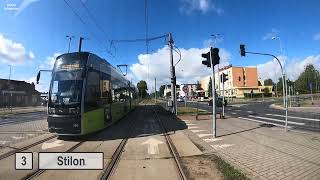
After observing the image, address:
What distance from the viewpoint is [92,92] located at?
13.7 m

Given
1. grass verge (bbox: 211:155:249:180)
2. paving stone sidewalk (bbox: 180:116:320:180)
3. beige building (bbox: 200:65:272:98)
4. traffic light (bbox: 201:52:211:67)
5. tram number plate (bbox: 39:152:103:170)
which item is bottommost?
grass verge (bbox: 211:155:249:180)

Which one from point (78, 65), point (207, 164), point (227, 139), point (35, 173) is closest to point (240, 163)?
point (207, 164)

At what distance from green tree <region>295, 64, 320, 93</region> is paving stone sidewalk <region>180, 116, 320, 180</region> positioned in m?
119

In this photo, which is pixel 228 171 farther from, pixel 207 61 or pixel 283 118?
pixel 283 118

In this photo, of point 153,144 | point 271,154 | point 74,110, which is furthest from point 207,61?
point 74,110

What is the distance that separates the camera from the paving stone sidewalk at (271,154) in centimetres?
732

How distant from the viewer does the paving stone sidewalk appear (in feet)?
24.0

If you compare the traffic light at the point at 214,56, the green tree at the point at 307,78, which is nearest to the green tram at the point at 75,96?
the traffic light at the point at 214,56

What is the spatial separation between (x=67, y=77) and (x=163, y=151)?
5.34m

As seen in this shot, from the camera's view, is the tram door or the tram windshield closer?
the tram windshield

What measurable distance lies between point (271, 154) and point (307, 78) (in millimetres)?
123153

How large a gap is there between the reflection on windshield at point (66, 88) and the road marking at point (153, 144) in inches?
128

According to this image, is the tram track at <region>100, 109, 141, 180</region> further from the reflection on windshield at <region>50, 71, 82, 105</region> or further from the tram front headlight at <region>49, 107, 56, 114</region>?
the tram front headlight at <region>49, 107, 56, 114</region>

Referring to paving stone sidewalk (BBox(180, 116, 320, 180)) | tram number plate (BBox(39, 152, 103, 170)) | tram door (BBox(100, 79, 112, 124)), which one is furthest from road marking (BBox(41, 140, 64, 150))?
paving stone sidewalk (BBox(180, 116, 320, 180))
